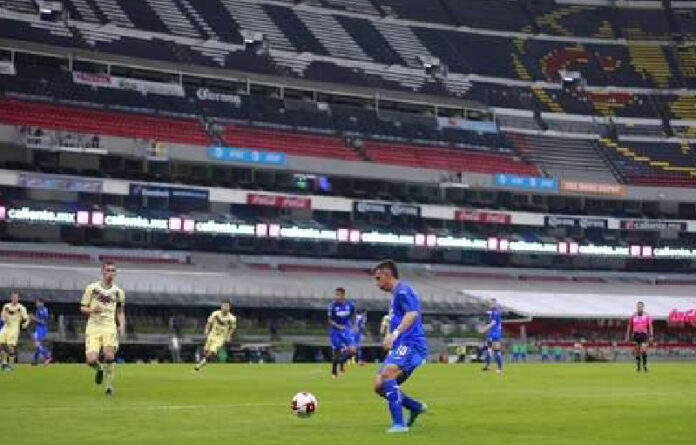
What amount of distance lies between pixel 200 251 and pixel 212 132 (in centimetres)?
862

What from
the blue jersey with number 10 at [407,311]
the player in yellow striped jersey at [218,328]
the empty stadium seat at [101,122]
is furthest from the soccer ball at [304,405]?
the empty stadium seat at [101,122]

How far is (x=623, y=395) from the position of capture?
29.9 m

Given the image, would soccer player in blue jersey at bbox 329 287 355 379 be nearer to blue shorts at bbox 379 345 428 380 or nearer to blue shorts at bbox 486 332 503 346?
blue shorts at bbox 486 332 503 346

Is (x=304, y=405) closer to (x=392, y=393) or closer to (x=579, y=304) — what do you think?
(x=392, y=393)

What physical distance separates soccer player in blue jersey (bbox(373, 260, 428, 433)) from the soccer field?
1.87ft

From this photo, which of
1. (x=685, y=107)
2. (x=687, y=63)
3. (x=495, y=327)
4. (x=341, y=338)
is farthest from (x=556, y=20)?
(x=341, y=338)

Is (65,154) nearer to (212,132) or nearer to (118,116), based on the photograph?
(118,116)

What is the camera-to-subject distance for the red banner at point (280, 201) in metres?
89.8

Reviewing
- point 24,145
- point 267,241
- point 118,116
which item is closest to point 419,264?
point 267,241

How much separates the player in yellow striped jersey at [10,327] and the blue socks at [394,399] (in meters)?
28.1

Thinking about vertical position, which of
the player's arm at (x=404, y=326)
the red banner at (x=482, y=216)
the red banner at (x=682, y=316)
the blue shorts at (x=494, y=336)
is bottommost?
the blue shorts at (x=494, y=336)

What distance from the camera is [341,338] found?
142ft

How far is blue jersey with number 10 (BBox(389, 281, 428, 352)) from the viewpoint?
1883 centimetres

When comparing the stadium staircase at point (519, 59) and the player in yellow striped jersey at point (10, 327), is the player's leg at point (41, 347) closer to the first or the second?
the player in yellow striped jersey at point (10, 327)
